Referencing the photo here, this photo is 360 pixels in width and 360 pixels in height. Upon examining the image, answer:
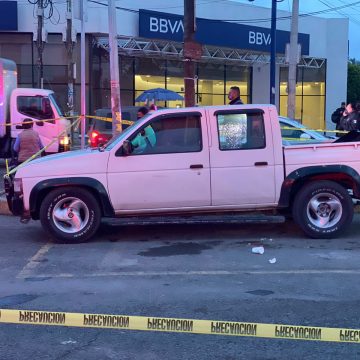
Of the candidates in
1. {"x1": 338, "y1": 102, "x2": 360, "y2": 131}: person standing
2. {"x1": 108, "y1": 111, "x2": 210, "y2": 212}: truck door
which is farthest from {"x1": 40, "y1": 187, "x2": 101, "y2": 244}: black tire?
{"x1": 338, "y1": 102, "x2": 360, "y2": 131}: person standing

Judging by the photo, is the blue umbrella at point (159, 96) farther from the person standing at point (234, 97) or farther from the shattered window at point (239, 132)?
the shattered window at point (239, 132)

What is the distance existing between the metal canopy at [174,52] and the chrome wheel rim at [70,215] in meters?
20.6

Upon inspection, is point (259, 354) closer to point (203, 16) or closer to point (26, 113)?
point (26, 113)

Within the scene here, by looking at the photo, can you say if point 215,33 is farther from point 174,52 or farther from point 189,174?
point 189,174

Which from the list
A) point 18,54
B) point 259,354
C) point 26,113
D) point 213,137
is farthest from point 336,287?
point 18,54

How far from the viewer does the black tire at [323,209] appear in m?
8.13

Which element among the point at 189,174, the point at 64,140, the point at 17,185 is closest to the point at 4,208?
the point at 17,185

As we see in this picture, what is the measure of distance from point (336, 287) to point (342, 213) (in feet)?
8.11

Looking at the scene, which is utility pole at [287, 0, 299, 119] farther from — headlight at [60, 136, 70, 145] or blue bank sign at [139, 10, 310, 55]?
blue bank sign at [139, 10, 310, 55]

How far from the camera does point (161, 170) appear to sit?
8.00m

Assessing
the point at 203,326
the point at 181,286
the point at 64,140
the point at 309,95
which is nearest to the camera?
the point at 203,326

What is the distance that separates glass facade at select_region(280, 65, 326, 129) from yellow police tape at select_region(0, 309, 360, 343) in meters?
33.9

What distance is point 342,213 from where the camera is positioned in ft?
26.9

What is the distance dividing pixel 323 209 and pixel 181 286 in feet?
10.1
